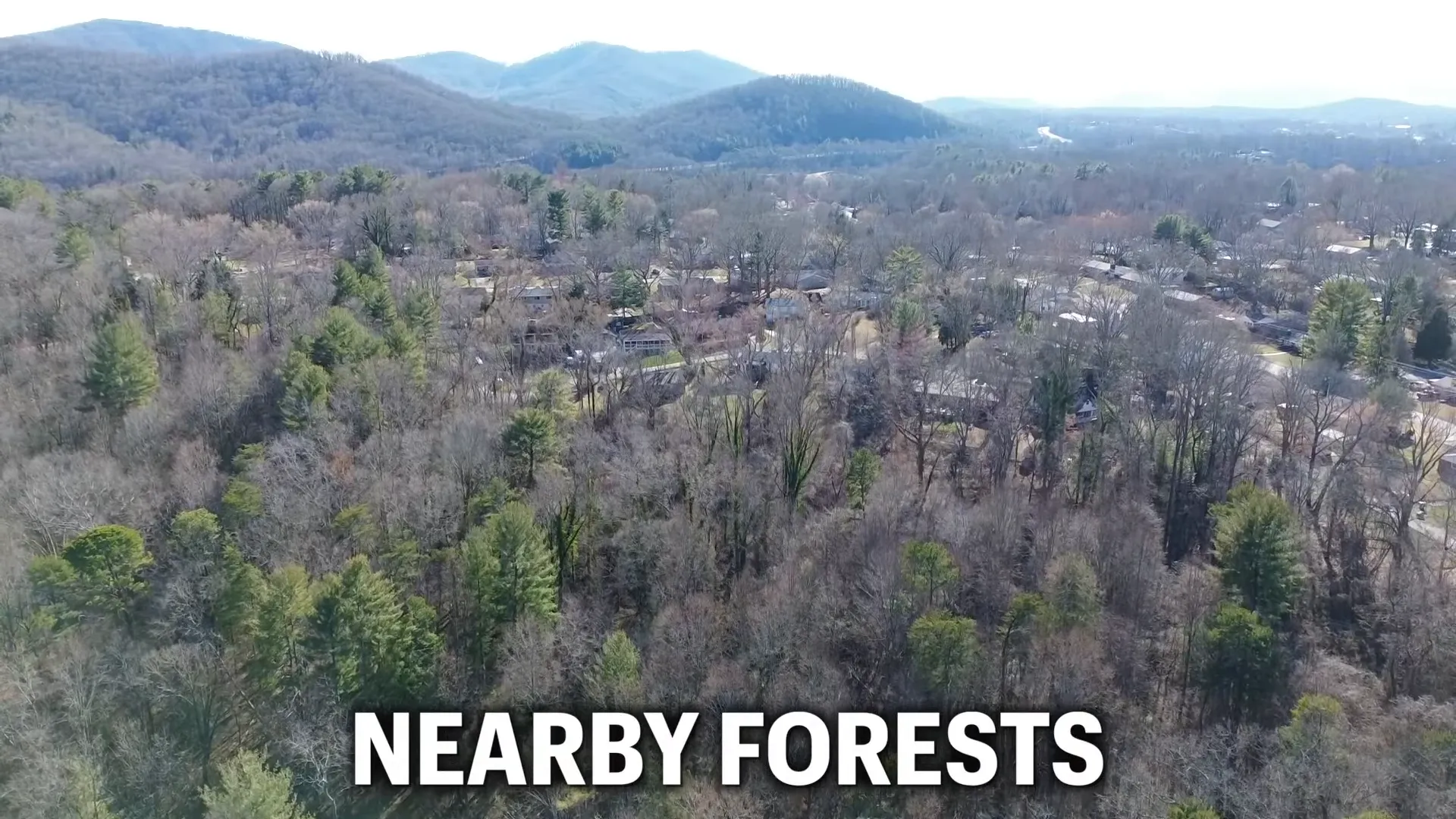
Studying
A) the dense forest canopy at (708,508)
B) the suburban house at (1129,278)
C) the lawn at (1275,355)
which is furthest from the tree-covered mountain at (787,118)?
the lawn at (1275,355)

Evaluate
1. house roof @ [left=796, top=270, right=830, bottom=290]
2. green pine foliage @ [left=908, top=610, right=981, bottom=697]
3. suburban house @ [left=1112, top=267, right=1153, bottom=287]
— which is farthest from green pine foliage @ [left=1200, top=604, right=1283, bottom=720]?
house roof @ [left=796, top=270, right=830, bottom=290]

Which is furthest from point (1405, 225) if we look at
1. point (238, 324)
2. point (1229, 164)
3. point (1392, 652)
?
point (238, 324)

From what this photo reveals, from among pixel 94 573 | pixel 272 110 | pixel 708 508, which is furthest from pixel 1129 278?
pixel 272 110

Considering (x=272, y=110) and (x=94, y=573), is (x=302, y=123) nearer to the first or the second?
(x=272, y=110)

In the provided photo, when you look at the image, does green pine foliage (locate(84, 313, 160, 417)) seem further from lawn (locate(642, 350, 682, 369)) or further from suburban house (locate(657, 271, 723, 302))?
suburban house (locate(657, 271, 723, 302))

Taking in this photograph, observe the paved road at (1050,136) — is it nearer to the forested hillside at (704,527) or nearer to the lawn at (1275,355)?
the forested hillside at (704,527)
